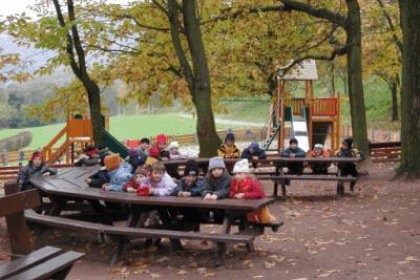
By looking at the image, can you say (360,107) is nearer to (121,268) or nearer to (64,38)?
(64,38)

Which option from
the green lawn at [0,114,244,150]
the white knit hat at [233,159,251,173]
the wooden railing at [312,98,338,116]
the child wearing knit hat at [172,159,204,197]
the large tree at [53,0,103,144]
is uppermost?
Result: the large tree at [53,0,103,144]

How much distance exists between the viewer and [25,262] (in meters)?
4.63

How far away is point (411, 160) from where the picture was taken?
12.6 m

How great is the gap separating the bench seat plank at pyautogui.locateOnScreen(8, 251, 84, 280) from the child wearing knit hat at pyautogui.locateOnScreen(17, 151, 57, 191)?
4.91 metres

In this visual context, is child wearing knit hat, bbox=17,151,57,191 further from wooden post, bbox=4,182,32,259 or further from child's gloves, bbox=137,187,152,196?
wooden post, bbox=4,182,32,259

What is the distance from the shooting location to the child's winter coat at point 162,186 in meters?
7.57

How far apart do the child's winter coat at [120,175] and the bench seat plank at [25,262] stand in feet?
10.7

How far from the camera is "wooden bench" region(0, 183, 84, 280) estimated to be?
14.5 ft

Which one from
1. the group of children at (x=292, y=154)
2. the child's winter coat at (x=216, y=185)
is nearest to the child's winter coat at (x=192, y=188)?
the child's winter coat at (x=216, y=185)

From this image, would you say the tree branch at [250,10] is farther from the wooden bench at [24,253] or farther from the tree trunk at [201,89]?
the wooden bench at [24,253]

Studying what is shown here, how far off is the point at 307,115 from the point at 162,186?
76.4 ft

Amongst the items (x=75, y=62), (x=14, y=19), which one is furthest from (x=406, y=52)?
(x=14, y=19)

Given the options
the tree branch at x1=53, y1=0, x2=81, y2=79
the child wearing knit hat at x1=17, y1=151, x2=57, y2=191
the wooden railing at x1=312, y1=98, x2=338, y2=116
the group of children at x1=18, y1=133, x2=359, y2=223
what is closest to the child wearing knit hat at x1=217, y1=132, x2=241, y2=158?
the group of children at x1=18, y1=133, x2=359, y2=223

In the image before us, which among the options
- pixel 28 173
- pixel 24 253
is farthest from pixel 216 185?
pixel 28 173
